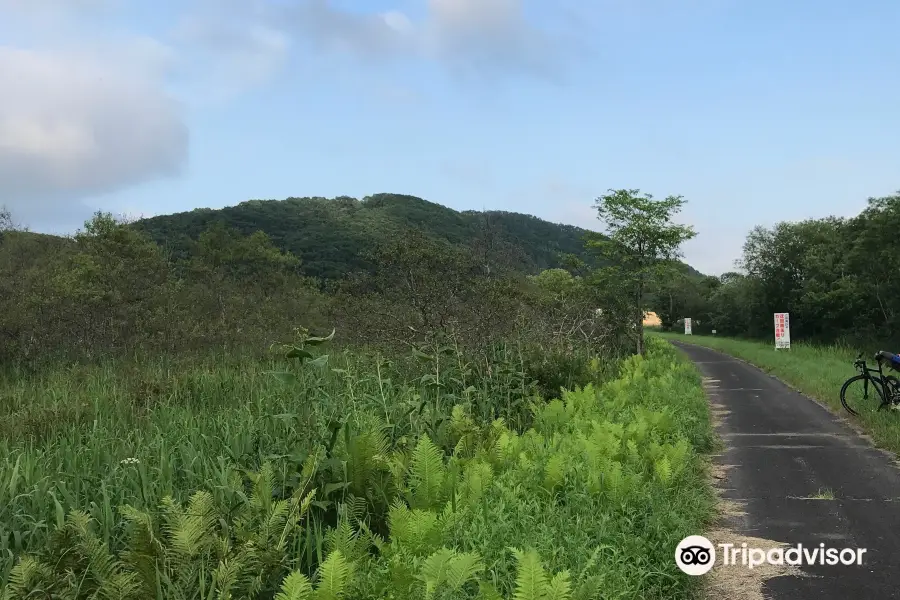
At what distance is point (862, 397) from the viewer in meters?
11.1

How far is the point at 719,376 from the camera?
778 inches

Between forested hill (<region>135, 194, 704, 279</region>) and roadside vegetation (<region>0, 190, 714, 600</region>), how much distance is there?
17.5 meters

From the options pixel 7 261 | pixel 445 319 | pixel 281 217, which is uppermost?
pixel 281 217

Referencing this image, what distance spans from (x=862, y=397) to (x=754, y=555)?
26.2 ft

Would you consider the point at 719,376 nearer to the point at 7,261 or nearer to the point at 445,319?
the point at 445,319

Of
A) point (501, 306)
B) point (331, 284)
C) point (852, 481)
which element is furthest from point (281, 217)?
point (852, 481)

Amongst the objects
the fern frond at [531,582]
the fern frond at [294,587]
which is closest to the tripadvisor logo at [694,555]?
the fern frond at [531,582]

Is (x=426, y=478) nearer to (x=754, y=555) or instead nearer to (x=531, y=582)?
(x=531, y=582)

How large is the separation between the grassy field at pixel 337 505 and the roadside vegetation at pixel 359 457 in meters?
0.02

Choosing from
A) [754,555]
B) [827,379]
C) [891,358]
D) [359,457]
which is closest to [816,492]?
[754,555]

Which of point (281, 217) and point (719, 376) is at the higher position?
point (281, 217)

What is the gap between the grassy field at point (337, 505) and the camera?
313 cm

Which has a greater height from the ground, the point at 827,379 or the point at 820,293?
the point at 820,293

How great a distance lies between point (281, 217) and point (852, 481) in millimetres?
70118
